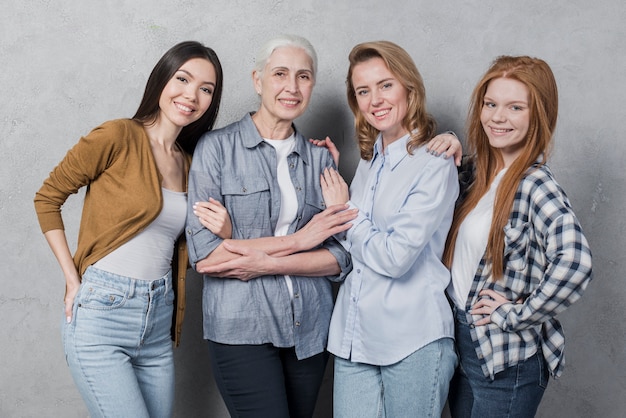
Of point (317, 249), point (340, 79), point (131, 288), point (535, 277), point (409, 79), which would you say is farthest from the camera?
point (340, 79)

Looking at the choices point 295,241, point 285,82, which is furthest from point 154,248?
point 285,82

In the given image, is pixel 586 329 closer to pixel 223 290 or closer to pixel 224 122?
→ pixel 223 290

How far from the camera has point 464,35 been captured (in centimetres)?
263

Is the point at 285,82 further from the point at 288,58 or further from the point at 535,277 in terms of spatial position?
the point at 535,277

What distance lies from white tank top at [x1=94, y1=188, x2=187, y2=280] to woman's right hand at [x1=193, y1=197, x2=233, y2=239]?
0.34 feet

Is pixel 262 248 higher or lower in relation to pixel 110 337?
higher

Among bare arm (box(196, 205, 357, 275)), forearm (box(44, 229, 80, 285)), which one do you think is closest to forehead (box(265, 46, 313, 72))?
bare arm (box(196, 205, 357, 275))

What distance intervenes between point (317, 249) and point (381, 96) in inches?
22.7

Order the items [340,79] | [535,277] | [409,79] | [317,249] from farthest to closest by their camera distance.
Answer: [340,79] < [317,249] < [409,79] < [535,277]

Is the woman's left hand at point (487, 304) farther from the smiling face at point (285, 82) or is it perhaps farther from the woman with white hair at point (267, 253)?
the smiling face at point (285, 82)

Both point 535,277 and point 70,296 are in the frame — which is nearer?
point 535,277

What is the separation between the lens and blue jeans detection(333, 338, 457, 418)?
189 centimetres

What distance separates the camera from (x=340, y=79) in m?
2.70

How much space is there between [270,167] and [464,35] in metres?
1.12
